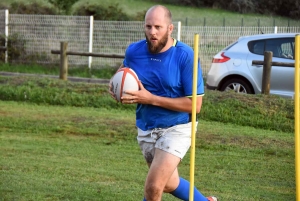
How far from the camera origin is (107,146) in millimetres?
11547

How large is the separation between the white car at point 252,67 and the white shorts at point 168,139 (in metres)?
9.08

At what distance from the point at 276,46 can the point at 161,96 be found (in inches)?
392

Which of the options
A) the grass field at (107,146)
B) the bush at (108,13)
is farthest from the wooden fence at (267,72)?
the bush at (108,13)

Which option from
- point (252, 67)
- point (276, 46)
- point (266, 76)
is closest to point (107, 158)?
point (266, 76)

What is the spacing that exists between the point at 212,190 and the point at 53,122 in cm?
497

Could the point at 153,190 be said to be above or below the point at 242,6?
below

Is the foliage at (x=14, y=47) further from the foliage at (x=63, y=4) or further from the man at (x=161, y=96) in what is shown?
the man at (x=161, y=96)

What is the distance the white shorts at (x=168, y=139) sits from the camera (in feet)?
21.5

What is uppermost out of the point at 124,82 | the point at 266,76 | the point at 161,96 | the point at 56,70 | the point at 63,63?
the point at 124,82

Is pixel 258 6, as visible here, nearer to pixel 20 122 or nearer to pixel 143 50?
pixel 20 122

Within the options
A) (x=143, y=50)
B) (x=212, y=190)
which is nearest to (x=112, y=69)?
(x=212, y=190)

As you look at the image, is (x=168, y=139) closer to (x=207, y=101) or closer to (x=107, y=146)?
(x=107, y=146)

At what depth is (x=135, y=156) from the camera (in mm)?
10766

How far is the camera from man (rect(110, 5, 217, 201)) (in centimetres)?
641
